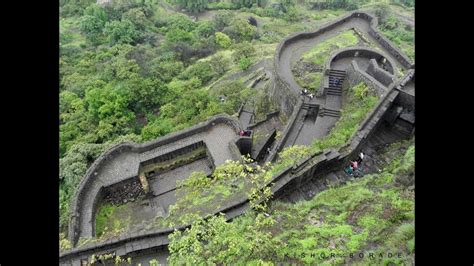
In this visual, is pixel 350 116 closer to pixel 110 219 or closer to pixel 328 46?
pixel 328 46

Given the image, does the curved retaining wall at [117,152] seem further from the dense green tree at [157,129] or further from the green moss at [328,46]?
the green moss at [328,46]

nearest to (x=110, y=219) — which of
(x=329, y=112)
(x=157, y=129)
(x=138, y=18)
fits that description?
(x=157, y=129)

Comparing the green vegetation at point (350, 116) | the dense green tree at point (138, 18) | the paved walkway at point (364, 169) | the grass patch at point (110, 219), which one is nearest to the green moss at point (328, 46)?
the green vegetation at point (350, 116)

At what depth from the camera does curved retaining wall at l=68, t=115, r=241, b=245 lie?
22.2 metres

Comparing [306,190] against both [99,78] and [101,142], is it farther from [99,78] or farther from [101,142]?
[99,78]

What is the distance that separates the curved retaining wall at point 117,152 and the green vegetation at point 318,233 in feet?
33.8

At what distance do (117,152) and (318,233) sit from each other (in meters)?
17.0

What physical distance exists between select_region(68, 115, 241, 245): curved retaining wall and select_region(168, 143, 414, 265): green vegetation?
1032 cm

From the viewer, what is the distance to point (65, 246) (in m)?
19.4

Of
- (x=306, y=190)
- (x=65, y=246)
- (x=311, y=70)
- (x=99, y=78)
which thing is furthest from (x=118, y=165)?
(x=99, y=78)

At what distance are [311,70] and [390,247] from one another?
20.2 meters

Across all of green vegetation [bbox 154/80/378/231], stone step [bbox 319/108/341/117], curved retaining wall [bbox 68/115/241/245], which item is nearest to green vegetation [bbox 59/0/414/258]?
green vegetation [bbox 154/80/378/231]

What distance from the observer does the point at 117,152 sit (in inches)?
1040
